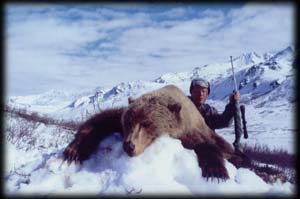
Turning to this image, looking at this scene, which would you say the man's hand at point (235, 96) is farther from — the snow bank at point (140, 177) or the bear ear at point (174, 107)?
the snow bank at point (140, 177)

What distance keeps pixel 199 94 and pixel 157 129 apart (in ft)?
5.74

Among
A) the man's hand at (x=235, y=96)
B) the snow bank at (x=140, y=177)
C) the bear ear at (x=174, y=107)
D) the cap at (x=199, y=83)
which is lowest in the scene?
the snow bank at (x=140, y=177)

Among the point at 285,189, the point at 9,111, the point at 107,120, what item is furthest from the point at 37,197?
the point at 9,111

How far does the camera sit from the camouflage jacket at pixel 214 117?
21.2ft

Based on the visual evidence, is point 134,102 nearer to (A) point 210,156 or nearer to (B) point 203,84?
(A) point 210,156

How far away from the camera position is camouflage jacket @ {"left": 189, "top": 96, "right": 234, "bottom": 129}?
646 cm

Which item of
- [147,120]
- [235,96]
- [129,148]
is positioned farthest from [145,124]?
[235,96]

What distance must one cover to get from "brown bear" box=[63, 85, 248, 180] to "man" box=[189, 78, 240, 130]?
93 centimetres

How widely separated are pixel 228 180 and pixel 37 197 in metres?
1.98

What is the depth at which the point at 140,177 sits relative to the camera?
445 cm

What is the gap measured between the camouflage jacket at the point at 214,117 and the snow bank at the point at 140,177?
1.67m

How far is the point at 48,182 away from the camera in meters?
4.73

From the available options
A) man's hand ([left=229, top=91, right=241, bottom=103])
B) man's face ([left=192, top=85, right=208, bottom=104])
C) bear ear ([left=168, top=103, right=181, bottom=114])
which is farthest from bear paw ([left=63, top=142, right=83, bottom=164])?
man's hand ([left=229, top=91, right=241, bottom=103])

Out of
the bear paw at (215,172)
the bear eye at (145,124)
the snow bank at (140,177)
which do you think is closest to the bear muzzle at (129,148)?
the snow bank at (140,177)
